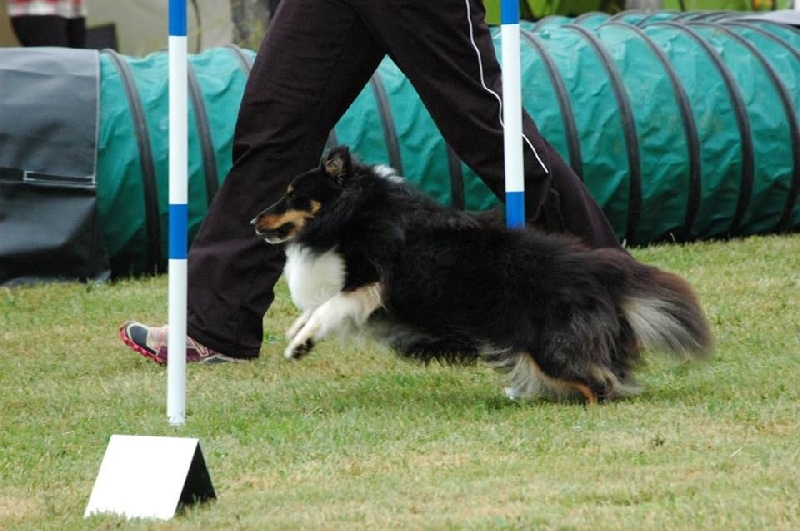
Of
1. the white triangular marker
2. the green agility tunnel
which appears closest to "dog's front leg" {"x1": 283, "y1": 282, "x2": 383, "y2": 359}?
the white triangular marker

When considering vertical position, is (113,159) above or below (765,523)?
below

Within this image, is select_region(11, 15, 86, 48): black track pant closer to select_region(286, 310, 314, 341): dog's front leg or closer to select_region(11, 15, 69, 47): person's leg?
select_region(11, 15, 69, 47): person's leg

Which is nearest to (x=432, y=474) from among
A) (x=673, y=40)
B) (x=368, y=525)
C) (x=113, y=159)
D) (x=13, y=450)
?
(x=368, y=525)

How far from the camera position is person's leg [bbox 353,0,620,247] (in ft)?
13.7

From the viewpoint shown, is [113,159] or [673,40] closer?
[113,159]

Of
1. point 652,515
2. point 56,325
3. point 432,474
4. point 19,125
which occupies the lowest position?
point 56,325

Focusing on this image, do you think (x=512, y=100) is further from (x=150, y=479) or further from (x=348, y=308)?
(x=150, y=479)

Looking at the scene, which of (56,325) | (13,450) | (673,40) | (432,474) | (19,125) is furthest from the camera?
(673,40)

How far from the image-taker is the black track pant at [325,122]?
4.20m

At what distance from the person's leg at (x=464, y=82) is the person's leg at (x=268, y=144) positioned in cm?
19

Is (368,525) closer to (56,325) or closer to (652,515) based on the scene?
(652,515)

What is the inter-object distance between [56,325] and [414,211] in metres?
2.31

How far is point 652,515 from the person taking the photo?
280cm

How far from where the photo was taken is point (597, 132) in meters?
7.25
